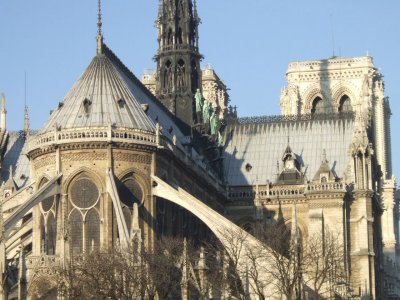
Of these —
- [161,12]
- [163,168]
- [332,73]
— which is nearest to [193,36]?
[161,12]

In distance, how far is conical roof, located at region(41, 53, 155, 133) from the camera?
8088 cm

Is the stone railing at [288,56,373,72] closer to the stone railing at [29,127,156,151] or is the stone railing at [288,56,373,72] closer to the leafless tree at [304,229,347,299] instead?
the leafless tree at [304,229,347,299]

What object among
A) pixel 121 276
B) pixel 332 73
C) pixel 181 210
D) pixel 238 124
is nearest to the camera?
pixel 121 276

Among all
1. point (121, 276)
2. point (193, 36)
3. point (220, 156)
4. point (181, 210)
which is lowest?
point (121, 276)

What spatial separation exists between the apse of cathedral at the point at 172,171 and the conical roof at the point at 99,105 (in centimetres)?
9

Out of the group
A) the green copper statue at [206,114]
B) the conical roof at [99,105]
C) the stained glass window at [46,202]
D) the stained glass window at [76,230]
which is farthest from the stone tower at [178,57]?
the stained glass window at [76,230]

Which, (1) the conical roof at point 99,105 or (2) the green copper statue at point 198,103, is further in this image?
(2) the green copper statue at point 198,103

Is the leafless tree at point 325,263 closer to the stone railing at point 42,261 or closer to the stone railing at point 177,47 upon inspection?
the stone railing at point 42,261

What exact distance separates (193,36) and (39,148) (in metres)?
25.5

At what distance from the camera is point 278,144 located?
105 meters

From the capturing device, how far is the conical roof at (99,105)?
8088 cm

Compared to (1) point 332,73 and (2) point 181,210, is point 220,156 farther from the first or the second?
(1) point 332,73

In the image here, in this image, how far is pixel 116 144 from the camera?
8000cm

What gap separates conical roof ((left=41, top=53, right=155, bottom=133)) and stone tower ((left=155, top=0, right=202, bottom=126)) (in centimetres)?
1651
